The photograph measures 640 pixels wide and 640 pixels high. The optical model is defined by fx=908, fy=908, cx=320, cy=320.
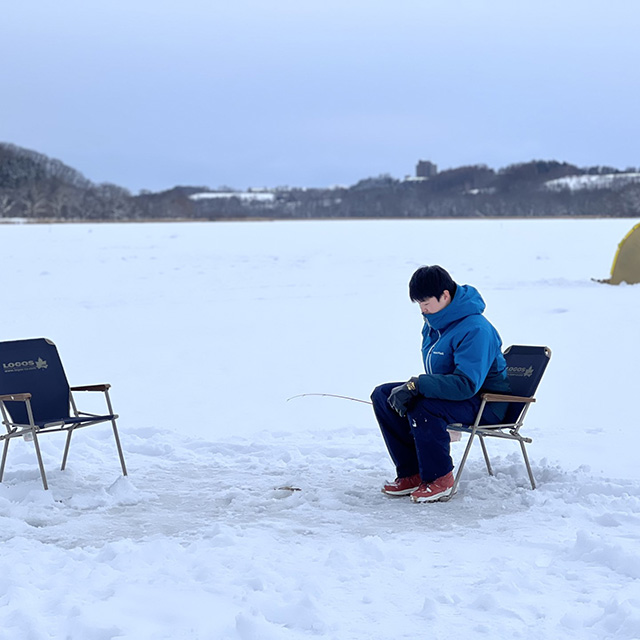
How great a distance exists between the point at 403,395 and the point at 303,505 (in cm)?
72

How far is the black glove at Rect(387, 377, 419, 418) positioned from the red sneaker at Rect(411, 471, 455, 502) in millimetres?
379

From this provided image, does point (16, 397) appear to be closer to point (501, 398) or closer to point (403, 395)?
point (403, 395)

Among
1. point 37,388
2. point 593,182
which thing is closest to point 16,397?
point 37,388

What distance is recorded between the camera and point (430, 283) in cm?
448

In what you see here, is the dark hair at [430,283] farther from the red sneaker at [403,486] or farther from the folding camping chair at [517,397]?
the red sneaker at [403,486]

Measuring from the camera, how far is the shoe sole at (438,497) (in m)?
4.49

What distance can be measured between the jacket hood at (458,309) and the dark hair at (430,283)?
0.28 feet

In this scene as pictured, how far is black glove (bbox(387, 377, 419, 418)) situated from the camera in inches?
175

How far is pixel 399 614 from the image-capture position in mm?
3127

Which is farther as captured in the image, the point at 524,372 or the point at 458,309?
the point at 524,372

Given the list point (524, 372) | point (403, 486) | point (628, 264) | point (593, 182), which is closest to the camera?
point (403, 486)

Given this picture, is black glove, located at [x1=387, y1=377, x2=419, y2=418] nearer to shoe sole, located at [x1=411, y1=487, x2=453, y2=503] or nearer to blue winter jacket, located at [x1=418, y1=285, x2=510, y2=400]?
blue winter jacket, located at [x1=418, y1=285, x2=510, y2=400]

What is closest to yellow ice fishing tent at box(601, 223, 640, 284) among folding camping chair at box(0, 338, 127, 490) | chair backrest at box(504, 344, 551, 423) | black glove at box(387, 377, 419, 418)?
chair backrest at box(504, 344, 551, 423)

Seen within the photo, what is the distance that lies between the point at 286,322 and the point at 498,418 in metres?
7.04
